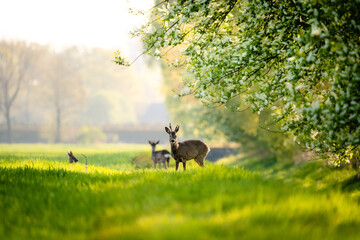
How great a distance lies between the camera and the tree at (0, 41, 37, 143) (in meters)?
68.8

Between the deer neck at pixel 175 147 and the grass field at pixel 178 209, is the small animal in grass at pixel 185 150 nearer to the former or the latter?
the deer neck at pixel 175 147

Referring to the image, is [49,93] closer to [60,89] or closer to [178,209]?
[60,89]

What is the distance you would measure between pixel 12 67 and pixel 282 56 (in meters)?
70.0

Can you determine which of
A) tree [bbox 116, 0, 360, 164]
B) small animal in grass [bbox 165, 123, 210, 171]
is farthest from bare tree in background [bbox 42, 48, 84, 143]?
tree [bbox 116, 0, 360, 164]

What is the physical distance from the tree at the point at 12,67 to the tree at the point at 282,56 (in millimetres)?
64703

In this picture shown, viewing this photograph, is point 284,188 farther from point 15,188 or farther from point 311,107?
point 15,188

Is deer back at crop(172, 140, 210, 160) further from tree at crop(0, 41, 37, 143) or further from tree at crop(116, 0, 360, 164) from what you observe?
tree at crop(0, 41, 37, 143)

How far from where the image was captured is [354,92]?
859cm

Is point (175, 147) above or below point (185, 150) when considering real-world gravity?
above

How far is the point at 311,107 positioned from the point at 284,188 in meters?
2.07

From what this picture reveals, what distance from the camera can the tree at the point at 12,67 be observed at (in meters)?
68.8

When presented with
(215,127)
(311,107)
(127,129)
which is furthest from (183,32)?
(127,129)

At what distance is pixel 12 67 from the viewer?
70625 mm

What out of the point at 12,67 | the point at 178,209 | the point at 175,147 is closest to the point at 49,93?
the point at 12,67
